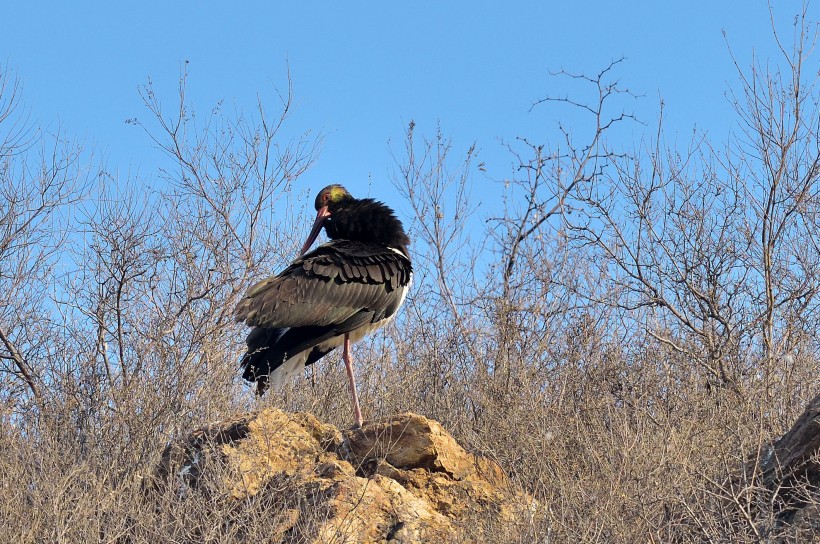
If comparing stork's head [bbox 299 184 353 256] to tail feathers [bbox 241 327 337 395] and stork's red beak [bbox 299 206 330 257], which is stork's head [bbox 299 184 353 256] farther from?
tail feathers [bbox 241 327 337 395]

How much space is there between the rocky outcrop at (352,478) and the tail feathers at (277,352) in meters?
1.61

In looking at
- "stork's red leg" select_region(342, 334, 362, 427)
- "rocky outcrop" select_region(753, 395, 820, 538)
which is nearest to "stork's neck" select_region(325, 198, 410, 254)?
"stork's red leg" select_region(342, 334, 362, 427)

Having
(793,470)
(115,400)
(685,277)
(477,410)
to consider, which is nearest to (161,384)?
(115,400)

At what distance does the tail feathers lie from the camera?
9180mm

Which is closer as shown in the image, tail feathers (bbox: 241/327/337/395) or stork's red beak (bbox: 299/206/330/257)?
tail feathers (bbox: 241/327/337/395)

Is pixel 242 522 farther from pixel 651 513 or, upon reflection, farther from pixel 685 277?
pixel 685 277

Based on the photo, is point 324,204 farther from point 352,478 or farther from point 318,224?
point 352,478

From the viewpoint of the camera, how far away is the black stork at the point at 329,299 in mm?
9258

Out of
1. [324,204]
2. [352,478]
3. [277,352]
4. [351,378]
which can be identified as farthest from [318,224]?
[352,478]

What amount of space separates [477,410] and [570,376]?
95 centimetres

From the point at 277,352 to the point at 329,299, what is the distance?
0.68 m

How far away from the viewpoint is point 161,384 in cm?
861

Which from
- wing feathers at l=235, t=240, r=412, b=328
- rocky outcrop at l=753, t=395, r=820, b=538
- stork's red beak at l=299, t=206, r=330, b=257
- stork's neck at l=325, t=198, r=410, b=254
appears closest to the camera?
rocky outcrop at l=753, t=395, r=820, b=538

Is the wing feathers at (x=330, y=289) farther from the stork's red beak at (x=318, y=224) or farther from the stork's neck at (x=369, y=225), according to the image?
the stork's red beak at (x=318, y=224)
